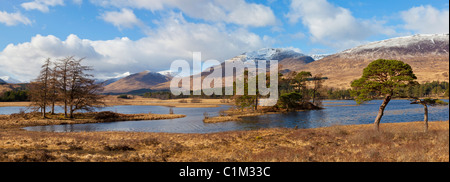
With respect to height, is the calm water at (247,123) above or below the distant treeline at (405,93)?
below

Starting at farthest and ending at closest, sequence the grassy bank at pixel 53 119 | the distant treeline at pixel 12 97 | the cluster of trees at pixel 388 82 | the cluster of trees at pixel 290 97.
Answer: the distant treeline at pixel 12 97
the cluster of trees at pixel 290 97
the grassy bank at pixel 53 119
the cluster of trees at pixel 388 82

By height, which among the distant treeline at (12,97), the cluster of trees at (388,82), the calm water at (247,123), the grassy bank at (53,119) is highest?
the cluster of trees at (388,82)

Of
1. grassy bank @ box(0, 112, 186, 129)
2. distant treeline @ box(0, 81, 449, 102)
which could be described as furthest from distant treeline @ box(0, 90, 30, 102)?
grassy bank @ box(0, 112, 186, 129)

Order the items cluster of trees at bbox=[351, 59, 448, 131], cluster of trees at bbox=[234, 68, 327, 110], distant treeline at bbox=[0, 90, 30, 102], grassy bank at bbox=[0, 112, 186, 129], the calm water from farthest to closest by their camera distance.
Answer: distant treeline at bbox=[0, 90, 30, 102] < cluster of trees at bbox=[234, 68, 327, 110] < grassy bank at bbox=[0, 112, 186, 129] < the calm water < cluster of trees at bbox=[351, 59, 448, 131]

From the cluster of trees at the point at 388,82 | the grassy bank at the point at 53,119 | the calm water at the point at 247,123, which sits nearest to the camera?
the cluster of trees at the point at 388,82

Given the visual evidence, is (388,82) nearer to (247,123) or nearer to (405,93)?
(405,93)

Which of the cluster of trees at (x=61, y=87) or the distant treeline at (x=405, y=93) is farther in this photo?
the cluster of trees at (x=61, y=87)

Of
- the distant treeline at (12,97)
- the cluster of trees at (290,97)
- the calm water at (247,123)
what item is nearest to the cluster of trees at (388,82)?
the calm water at (247,123)

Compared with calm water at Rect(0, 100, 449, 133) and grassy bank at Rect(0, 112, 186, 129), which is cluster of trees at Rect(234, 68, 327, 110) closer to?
calm water at Rect(0, 100, 449, 133)

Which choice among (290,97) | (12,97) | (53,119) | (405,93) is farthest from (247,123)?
(12,97)

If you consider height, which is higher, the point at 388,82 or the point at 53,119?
the point at 388,82

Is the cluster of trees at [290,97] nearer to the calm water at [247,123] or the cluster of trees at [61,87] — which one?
the calm water at [247,123]
